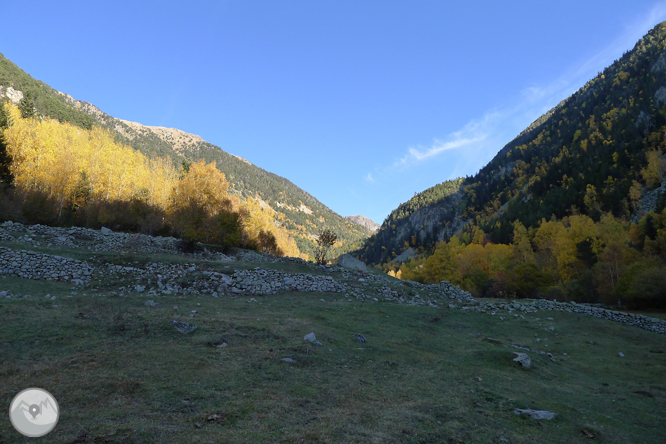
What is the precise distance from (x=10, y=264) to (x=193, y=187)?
93.0 ft

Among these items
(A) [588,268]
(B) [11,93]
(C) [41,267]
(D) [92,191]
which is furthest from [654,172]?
(B) [11,93]

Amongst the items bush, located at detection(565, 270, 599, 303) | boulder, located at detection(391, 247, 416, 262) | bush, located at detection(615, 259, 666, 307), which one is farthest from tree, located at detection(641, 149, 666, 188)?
boulder, located at detection(391, 247, 416, 262)

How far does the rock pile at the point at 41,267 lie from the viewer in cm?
1675

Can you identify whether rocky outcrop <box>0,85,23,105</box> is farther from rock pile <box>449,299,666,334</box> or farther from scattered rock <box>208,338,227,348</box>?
rock pile <box>449,299,666,334</box>

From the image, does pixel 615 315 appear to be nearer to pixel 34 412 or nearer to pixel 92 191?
pixel 34 412

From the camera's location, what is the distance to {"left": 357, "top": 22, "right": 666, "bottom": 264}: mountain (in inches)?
3073

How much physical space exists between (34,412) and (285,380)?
14.6 feet

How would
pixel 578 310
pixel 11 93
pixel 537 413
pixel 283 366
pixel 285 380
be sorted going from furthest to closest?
pixel 11 93 < pixel 578 310 < pixel 283 366 < pixel 285 380 < pixel 537 413

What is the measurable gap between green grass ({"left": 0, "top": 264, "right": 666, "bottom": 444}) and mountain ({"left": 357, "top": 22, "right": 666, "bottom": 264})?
195 ft

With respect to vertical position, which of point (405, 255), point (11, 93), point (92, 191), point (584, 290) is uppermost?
point (11, 93)

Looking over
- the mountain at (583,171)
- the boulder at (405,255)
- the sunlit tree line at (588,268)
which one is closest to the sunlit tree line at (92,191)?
the sunlit tree line at (588,268)

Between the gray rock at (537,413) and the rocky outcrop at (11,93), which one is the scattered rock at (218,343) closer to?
the gray rock at (537,413)

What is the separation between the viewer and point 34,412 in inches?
184

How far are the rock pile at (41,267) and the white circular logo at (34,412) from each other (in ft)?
49.2
